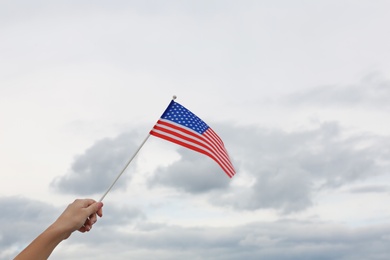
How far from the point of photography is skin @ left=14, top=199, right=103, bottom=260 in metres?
5.79

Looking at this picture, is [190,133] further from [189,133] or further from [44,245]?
[44,245]

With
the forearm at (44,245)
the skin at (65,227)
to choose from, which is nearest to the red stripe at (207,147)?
the skin at (65,227)

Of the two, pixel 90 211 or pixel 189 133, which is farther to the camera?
pixel 189 133

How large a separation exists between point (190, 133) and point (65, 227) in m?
11.0

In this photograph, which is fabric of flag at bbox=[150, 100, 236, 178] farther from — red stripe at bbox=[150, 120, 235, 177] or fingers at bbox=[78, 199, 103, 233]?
fingers at bbox=[78, 199, 103, 233]

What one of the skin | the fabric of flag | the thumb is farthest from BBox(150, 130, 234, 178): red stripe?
the thumb

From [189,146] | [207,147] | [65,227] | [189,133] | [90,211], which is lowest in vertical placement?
[65,227]

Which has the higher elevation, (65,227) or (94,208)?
(94,208)

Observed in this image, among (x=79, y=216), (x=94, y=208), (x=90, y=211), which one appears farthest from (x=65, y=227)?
(x=94, y=208)

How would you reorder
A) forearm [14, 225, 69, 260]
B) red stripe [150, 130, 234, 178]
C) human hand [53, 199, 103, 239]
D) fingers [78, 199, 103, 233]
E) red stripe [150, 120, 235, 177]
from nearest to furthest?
forearm [14, 225, 69, 260] → human hand [53, 199, 103, 239] → fingers [78, 199, 103, 233] → red stripe [150, 130, 234, 178] → red stripe [150, 120, 235, 177]

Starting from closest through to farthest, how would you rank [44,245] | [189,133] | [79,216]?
[44,245], [79,216], [189,133]

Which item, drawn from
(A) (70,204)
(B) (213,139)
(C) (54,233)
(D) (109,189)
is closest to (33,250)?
(C) (54,233)

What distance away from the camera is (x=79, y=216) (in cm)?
663

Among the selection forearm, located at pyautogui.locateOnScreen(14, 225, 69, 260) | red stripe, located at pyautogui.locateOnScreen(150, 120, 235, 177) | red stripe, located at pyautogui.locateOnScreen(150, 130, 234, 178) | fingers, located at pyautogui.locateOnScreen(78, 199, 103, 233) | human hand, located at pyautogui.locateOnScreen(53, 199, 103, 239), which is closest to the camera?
forearm, located at pyautogui.locateOnScreen(14, 225, 69, 260)
